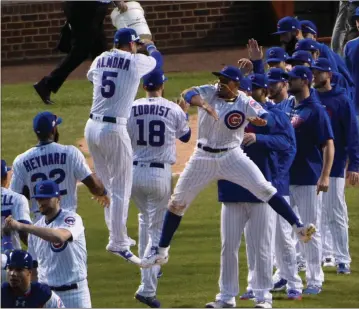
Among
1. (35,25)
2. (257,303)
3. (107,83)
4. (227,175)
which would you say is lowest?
(257,303)

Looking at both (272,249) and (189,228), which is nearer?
(272,249)

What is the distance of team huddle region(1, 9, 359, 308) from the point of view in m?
11.2

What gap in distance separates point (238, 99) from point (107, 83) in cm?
166

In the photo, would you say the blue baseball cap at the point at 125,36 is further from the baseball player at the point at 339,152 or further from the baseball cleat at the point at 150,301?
the baseball cleat at the point at 150,301

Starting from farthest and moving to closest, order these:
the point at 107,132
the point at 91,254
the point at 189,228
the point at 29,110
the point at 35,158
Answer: the point at 29,110, the point at 189,228, the point at 91,254, the point at 107,132, the point at 35,158

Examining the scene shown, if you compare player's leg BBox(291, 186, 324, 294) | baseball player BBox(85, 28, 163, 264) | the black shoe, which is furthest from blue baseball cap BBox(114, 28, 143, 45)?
the black shoe

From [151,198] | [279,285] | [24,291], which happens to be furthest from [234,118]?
[24,291]

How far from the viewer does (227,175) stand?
11.9 metres

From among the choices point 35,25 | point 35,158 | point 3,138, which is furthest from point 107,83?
point 35,25

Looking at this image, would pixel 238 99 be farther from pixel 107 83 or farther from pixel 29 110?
pixel 29 110

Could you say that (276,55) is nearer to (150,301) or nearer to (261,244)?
(261,244)

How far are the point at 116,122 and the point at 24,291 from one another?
133 inches

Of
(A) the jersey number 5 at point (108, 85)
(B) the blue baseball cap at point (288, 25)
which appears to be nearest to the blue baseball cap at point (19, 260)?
(A) the jersey number 5 at point (108, 85)

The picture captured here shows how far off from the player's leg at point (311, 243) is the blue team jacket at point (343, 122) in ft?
2.42
